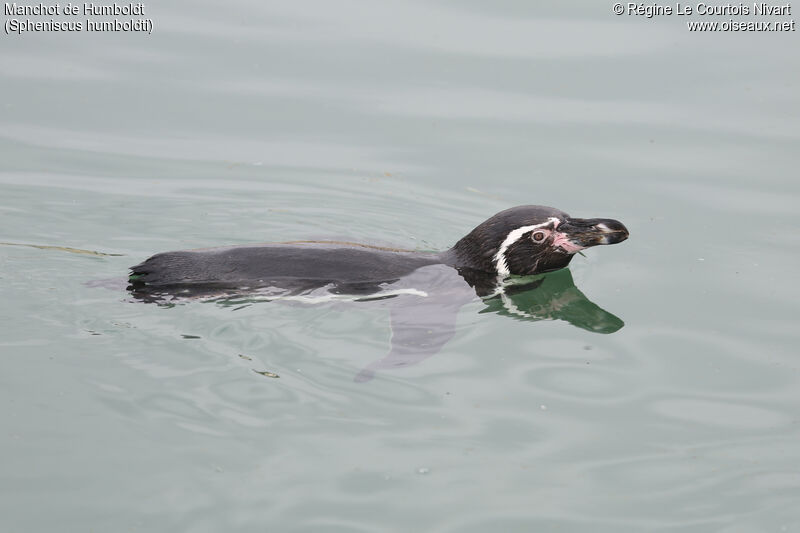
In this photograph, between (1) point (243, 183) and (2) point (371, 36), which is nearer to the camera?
(1) point (243, 183)

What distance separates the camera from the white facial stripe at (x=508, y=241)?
28.7 feet

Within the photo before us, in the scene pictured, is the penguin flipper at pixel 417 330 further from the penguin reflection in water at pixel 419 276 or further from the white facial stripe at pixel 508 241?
the white facial stripe at pixel 508 241

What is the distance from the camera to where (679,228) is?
10.0 metres

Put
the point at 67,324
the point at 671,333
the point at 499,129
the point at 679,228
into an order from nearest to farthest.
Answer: the point at 67,324
the point at 671,333
the point at 679,228
the point at 499,129

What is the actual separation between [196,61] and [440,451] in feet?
26.4

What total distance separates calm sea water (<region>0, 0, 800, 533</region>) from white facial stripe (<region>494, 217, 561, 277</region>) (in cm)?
66

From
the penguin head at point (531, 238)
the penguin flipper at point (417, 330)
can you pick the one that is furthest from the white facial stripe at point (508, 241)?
the penguin flipper at point (417, 330)

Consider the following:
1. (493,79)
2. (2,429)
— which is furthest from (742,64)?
(2,429)

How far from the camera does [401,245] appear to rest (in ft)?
31.9

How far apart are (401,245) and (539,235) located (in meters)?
1.42

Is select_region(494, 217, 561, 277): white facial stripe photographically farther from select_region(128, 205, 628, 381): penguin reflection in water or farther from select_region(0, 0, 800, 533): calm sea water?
select_region(0, 0, 800, 533): calm sea water

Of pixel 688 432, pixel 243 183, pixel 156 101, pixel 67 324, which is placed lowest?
pixel 688 432

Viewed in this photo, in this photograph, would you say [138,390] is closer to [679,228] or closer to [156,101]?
[679,228]

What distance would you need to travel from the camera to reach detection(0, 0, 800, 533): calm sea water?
6121mm
